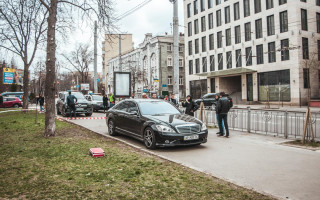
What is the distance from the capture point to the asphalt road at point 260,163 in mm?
4879

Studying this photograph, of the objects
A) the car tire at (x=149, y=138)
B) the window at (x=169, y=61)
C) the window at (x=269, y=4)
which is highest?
the window at (x=269, y=4)

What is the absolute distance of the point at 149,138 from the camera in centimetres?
845

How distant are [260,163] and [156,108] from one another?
4.13 meters

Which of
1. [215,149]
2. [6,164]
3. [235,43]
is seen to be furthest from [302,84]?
[6,164]

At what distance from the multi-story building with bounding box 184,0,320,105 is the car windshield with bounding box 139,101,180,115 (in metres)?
20.4

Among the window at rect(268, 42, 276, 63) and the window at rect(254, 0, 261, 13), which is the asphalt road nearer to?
the window at rect(268, 42, 276, 63)

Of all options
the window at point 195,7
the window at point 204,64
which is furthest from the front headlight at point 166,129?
the window at point 195,7

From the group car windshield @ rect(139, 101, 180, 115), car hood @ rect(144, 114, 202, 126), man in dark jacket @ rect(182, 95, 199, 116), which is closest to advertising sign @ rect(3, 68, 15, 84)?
man in dark jacket @ rect(182, 95, 199, 116)

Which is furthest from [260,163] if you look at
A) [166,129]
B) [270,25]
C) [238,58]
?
[238,58]

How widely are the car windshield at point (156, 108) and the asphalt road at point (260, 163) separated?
1.24 meters

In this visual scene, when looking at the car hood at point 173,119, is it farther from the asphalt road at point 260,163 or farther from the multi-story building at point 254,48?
the multi-story building at point 254,48

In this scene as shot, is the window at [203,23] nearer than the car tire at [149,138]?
No

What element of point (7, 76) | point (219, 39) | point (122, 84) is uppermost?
point (219, 39)

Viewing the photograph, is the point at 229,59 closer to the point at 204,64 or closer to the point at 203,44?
the point at 204,64
